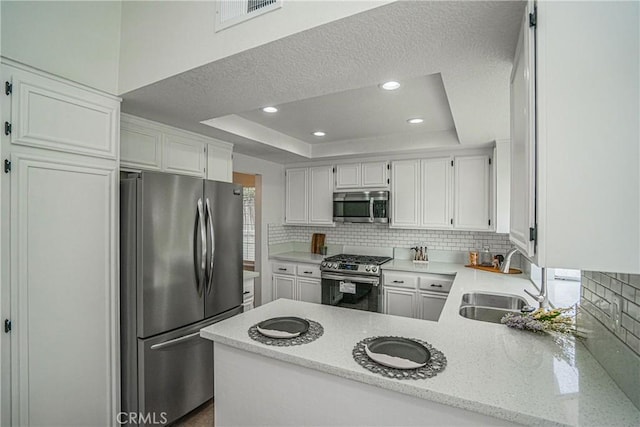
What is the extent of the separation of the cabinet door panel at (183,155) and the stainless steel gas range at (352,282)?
A: 1.93 metres

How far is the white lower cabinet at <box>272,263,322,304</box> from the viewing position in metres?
4.02

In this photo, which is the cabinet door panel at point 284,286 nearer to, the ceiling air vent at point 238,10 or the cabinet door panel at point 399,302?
the cabinet door panel at point 399,302

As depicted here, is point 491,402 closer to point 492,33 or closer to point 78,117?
point 492,33

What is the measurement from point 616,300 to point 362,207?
2.91 meters

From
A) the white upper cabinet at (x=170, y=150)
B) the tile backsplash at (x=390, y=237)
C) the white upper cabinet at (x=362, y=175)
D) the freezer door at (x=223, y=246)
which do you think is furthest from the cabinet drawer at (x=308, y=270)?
the white upper cabinet at (x=170, y=150)

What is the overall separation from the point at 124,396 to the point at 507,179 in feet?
11.9

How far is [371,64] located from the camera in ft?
4.90

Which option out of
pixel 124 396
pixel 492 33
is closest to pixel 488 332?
pixel 492 33

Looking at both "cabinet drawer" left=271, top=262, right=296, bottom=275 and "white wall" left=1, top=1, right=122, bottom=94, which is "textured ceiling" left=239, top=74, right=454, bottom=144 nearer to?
"white wall" left=1, top=1, right=122, bottom=94

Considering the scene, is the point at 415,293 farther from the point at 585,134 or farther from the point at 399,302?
the point at 585,134

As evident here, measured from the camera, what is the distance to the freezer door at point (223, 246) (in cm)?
241

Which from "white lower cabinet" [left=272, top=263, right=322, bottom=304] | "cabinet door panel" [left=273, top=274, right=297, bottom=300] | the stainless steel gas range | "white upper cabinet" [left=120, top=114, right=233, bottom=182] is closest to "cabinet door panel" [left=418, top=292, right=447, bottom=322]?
the stainless steel gas range

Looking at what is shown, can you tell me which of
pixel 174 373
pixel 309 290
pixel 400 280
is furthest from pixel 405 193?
pixel 174 373

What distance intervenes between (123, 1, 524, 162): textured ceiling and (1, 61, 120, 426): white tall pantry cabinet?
0.44m
